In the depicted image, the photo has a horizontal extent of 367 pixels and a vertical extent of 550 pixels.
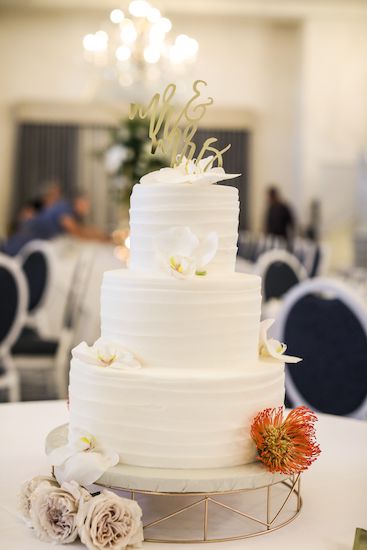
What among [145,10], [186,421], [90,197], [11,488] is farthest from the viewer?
[90,197]

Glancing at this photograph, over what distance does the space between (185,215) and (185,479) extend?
0.46 metres

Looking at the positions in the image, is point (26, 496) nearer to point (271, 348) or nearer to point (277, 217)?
point (271, 348)

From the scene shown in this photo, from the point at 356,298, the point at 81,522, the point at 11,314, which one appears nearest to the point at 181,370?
the point at 81,522

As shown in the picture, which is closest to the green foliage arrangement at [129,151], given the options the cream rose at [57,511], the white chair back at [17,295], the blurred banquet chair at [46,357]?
the blurred banquet chair at [46,357]

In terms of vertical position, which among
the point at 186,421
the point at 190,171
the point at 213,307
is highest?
the point at 190,171

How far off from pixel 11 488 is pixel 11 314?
2.51m

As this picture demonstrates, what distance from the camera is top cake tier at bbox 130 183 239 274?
143cm

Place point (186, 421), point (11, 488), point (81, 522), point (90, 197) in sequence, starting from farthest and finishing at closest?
point (90, 197)
point (11, 488)
point (186, 421)
point (81, 522)

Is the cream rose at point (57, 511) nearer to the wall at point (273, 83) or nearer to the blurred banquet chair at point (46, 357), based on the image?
the blurred banquet chair at point (46, 357)

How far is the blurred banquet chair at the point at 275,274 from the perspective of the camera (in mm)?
5276

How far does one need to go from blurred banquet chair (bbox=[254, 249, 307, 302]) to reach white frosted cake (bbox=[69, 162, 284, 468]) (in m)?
3.77

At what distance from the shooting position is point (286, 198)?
15.0m

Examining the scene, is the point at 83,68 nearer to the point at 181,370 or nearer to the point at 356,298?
the point at 356,298

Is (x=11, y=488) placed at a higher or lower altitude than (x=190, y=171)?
lower
